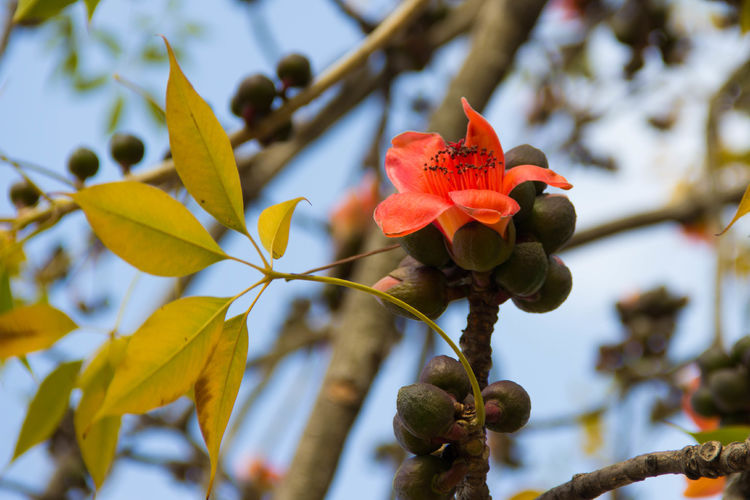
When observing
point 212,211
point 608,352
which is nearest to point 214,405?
point 212,211

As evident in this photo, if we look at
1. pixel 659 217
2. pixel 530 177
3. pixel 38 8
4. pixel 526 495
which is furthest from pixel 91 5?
pixel 659 217

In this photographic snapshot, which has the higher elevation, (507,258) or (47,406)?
(507,258)

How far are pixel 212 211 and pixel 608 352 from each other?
158 cm

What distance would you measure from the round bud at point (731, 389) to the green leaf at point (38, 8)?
0.91 m

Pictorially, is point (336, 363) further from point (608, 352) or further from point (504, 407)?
point (608, 352)

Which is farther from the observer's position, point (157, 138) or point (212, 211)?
point (157, 138)

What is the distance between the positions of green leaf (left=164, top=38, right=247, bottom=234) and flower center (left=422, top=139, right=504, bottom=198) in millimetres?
190

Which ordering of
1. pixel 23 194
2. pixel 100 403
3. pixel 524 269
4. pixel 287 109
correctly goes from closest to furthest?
pixel 524 269 < pixel 100 403 < pixel 23 194 < pixel 287 109

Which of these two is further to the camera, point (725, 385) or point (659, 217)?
point (659, 217)

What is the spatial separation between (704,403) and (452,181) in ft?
1.92

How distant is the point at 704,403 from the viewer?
0.97 meters

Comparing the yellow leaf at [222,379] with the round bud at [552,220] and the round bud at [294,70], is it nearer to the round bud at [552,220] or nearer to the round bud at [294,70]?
the round bud at [552,220]

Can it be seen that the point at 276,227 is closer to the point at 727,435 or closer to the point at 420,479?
the point at 420,479

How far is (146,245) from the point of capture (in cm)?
51
